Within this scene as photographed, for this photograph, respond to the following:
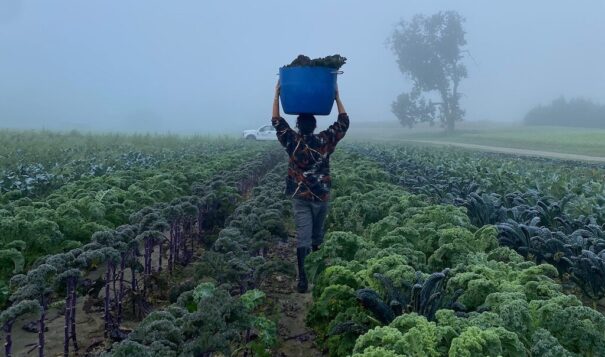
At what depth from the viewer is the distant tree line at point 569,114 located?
92.5 meters

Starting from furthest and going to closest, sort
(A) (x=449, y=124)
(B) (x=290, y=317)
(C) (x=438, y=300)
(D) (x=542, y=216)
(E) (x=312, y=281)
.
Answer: (A) (x=449, y=124) → (D) (x=542, y=216) → (B) (x=290, y=317) → (E) (x=312, y=281) → (C) (x=438, y=300)

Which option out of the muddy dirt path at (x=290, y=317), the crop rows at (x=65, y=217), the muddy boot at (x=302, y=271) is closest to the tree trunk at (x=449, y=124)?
the crop rows at (x=65, y=217)

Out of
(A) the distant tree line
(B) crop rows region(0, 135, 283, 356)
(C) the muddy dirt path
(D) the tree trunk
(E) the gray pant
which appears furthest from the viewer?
(A) the distant tree line

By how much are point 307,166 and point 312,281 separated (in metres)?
1.59

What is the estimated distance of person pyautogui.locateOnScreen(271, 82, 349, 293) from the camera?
7055 millimetres

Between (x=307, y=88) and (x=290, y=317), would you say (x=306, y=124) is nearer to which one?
(x=307, y=88)

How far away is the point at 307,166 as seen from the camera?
23.4ft

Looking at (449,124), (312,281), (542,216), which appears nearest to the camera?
(312,281)

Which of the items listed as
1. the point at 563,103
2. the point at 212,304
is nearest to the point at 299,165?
the point at 212,304

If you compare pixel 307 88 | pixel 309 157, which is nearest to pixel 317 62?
pixel 307 88

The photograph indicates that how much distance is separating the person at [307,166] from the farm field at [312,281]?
0.36m

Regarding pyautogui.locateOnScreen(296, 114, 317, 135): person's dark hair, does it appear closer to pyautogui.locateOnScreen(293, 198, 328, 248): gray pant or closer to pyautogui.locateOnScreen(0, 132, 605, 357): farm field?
pyautogui.locateOnScreen(293, 198, 328, 248): gray pant

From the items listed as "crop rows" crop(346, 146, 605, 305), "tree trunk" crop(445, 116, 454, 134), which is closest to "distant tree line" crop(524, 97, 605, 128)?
"tree trunk" crop(445, 116, 454, 134)

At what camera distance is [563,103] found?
100 m
